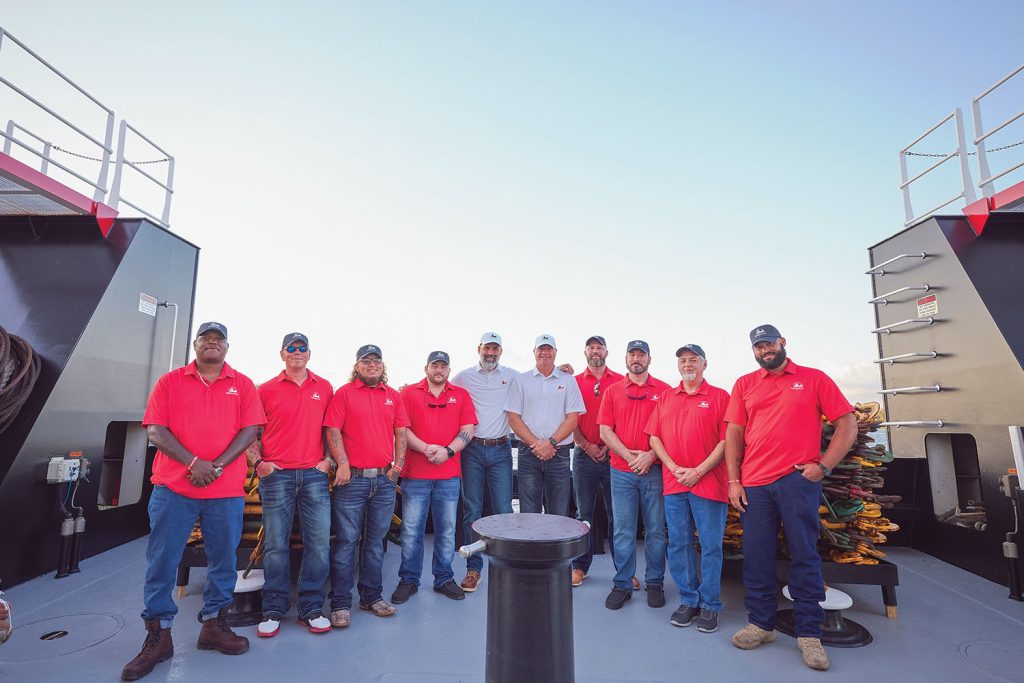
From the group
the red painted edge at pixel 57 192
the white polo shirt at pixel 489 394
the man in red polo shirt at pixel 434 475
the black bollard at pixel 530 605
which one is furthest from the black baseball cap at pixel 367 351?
the red painted edge at pixel 57 192

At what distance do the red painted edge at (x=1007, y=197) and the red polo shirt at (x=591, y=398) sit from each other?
405cm

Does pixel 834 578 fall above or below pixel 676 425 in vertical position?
below

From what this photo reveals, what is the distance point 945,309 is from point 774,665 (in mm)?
4501

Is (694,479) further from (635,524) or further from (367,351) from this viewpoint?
(367,351)

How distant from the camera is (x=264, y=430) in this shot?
397cm

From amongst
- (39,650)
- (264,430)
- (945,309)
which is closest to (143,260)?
(264,430)

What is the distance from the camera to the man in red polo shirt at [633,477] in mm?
4352

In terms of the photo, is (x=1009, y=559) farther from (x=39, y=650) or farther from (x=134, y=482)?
(x=134, y=482)

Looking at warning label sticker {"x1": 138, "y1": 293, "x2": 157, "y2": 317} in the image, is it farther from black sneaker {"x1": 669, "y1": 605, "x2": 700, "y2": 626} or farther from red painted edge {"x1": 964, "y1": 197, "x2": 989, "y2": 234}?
red painted edge {"x1": 964, "y1": 197, "x2": 989, "y2": 234}

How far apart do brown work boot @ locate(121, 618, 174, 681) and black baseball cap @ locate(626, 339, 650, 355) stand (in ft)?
12.9

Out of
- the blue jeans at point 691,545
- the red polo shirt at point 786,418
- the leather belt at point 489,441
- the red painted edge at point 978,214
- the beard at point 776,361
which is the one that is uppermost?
the red painted edge at point 978,214

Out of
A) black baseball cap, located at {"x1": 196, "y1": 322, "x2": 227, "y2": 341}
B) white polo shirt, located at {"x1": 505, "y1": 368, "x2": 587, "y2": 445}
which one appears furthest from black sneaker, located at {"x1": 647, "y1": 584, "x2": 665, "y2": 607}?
black baseball cap, located at {"x1": 196, "y1": 322, "x2": 227, "y2": 341}

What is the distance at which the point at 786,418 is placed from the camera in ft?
11.7

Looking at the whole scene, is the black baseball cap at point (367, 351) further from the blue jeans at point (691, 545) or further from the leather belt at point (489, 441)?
the blue jeans at point (691, 545)
